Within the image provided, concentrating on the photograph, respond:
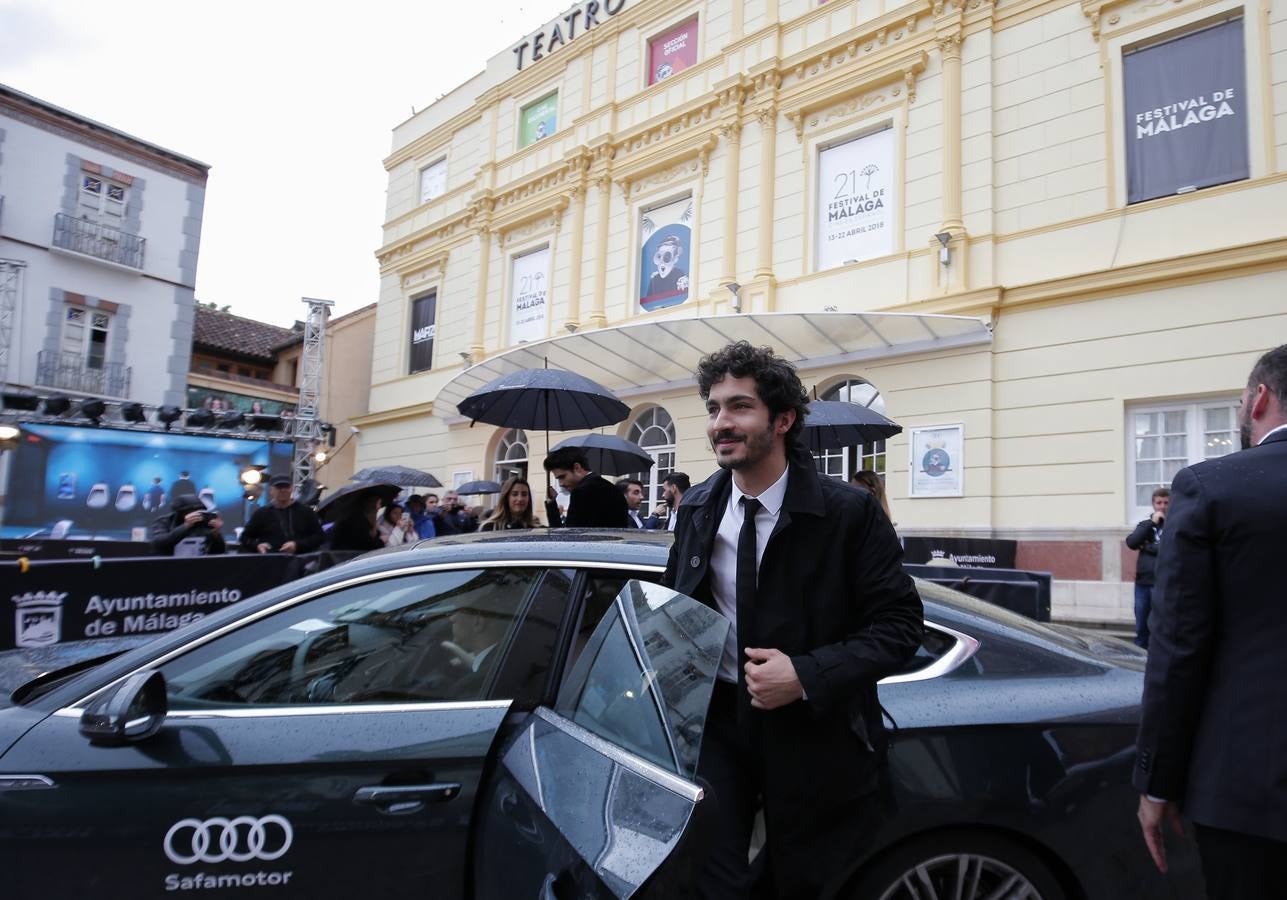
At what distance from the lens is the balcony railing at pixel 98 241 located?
2088 centimetres

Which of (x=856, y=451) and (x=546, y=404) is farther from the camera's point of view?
(x=856, y=451)

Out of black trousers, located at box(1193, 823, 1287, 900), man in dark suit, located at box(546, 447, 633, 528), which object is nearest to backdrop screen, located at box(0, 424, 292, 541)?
man in dark suit, located at box(546, 447, 633, 528)

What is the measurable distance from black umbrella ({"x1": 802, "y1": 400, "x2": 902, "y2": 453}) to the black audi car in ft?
18.0

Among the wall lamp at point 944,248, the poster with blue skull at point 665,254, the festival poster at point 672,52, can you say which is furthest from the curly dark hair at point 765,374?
the festival poster at point 672,52

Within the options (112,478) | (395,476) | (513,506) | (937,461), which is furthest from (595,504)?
(112,478)

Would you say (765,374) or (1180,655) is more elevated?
(765,374)

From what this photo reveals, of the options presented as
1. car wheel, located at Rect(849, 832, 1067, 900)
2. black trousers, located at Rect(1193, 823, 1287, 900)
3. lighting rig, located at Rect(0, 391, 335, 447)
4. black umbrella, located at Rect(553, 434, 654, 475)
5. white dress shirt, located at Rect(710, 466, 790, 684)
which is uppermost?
lighting rig, located at Rect(0, 391, 335, 447)

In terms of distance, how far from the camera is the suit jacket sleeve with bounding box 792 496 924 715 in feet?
5.32

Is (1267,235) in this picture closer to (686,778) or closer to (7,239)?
(686,778)

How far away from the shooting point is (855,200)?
12.5 meters

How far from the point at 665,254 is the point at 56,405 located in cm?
1297

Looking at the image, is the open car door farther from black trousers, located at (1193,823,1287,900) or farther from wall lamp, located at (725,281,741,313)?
wall lamp, located at (725,281,741,313)

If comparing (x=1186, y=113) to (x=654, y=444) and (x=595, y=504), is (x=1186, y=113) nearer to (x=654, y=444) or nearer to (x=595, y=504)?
(x=654, y=444)

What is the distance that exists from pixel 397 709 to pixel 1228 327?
10.8 metres
